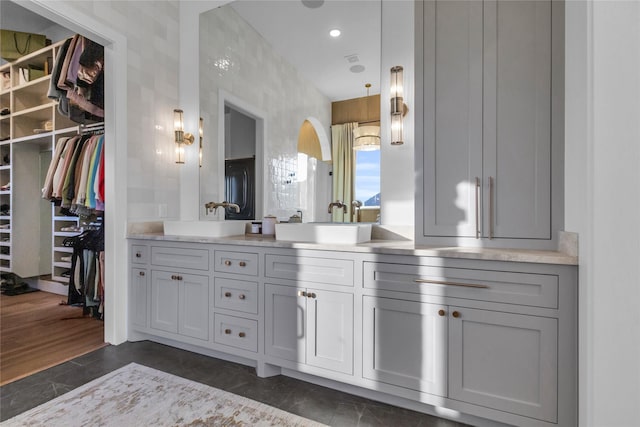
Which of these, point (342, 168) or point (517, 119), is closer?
point (517, 119)

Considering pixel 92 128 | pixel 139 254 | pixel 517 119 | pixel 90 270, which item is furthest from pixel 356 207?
pixel 92 128

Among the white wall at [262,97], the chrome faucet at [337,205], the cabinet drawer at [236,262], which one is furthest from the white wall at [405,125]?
the cabinet drawer at [236,262]

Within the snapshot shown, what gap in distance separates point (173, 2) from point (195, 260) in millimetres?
2450

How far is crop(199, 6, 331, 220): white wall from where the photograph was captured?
2504 mm

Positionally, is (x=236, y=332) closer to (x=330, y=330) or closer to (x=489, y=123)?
(x=330, y=330)

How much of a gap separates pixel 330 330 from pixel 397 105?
58.2 inches

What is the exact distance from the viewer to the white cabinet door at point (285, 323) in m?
1.92

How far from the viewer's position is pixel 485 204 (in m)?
1.72

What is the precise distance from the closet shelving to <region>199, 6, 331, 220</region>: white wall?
2.19 m

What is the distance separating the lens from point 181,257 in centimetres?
240

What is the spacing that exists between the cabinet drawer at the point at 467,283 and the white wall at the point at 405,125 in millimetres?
592

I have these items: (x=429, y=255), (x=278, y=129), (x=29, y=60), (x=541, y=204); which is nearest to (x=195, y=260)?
(x=278, y=129)

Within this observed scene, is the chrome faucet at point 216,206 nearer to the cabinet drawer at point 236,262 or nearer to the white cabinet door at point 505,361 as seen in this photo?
the cabinet drawer at point 236,262

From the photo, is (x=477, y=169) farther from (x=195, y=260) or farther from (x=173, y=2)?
(x=173, y=2)
